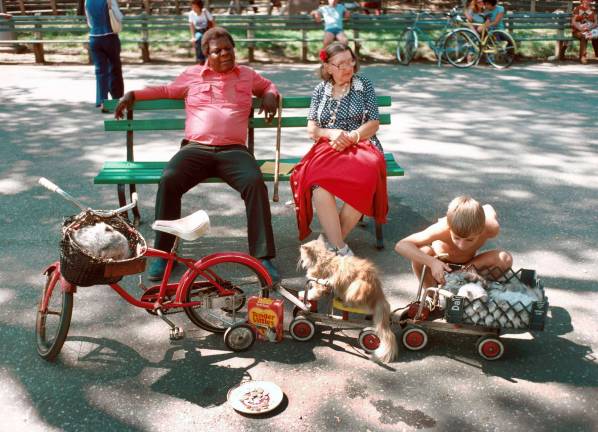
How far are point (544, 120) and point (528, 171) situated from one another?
2517 millimetres

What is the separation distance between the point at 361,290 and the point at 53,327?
1.74 m

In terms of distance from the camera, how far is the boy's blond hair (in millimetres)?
3578

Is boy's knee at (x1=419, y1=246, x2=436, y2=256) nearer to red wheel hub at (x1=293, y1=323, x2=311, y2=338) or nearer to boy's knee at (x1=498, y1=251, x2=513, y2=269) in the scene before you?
boy's knee at (x1=498, y1=251, x2=513, y2=269)

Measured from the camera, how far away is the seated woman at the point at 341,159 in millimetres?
4586

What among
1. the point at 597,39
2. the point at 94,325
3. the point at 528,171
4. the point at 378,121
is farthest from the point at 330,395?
the point at 597,39

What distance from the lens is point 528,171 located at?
689cm

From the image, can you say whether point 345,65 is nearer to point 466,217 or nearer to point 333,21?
point 466,217

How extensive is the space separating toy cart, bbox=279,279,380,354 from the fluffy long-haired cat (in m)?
0.05

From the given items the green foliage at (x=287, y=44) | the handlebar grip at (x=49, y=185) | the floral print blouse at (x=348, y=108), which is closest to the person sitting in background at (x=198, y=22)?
the green foliage at (x=287, y=44)

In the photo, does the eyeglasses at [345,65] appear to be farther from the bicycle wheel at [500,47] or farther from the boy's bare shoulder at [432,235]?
the bicycle wheel at [500,47]

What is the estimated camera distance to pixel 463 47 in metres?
14.4

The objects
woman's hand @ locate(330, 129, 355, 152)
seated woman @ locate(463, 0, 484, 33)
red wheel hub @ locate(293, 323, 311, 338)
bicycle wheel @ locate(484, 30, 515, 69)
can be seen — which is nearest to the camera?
red wheel hub @ locate(293, 323, 311, 338)

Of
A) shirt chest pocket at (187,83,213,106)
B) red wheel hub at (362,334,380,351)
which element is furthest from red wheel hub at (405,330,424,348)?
shirt chest pocket at (187,83,213,106)

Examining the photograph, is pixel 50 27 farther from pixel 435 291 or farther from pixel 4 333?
pixel 435 291
